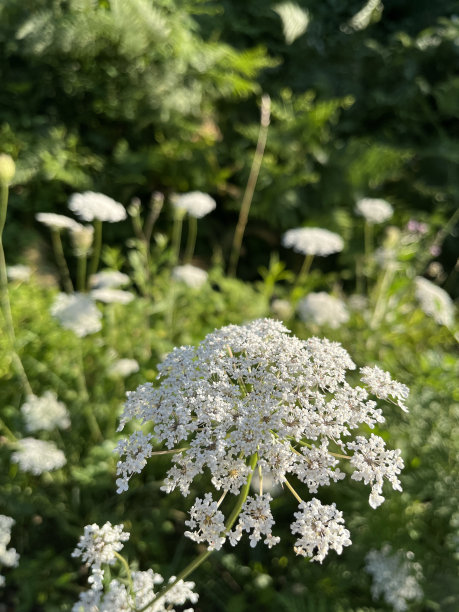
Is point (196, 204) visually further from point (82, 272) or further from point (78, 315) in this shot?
point (78, 315)

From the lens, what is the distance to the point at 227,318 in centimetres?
192

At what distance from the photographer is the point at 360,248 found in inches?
130

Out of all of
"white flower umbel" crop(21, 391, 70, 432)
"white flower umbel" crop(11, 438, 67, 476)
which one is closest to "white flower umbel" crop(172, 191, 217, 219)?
"white flower umbel" crop(21, 391, 70, 432)

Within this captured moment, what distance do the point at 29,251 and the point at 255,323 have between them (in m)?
2.47

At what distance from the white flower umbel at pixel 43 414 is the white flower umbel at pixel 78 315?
0.22 metres

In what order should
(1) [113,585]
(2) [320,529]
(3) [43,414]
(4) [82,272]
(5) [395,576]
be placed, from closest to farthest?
(2) [320,529], (1) [113,585], (5) [395,576], (3) [43,414], (4) [82,272]

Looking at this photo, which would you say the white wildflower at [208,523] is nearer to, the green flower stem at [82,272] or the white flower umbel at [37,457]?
the white flower umbel at [37,457]

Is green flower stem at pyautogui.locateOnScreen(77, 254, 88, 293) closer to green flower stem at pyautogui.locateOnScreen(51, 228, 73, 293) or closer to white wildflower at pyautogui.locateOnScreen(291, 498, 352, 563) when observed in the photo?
green flower stem at pyautogui.locateOnScreen(51, 228, 73, 293)

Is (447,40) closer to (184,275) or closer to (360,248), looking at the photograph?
(360,248)

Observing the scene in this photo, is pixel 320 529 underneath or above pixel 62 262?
above

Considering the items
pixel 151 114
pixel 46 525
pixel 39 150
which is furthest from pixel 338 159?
pixel 46 525

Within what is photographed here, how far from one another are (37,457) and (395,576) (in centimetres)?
100

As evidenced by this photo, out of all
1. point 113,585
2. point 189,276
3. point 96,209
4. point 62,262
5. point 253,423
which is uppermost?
point 253,423

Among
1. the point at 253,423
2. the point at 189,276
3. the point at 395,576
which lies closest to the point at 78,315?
the point at 189,276
